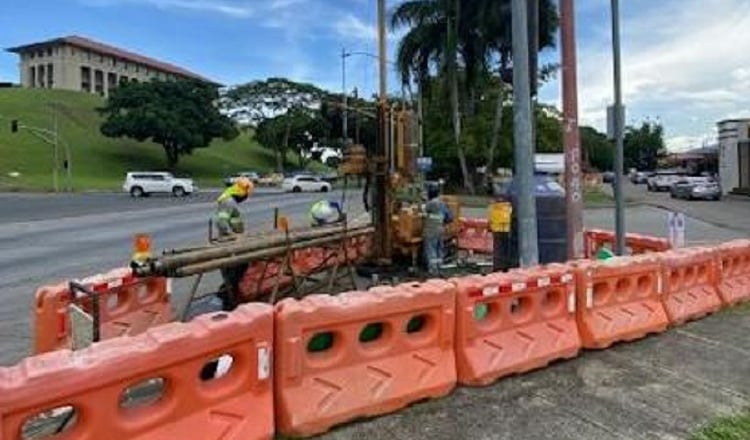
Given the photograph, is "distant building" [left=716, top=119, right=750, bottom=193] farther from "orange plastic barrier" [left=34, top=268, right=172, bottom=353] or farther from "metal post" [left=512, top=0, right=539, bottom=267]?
"orange plastic barrier" [left=34, top=268, right=172, bottom=353]

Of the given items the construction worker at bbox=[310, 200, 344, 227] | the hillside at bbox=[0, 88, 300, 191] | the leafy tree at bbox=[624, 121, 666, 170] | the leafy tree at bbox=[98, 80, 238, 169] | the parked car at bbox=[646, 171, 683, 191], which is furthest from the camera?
the leafy tree at bbox=[624, 121, 666, 170]

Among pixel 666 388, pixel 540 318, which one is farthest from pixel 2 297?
pixel 666 388

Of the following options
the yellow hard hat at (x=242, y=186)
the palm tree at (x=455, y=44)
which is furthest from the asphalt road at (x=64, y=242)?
the palm tree at (x=455, y=44)

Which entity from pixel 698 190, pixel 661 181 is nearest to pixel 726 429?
pixel 698 190

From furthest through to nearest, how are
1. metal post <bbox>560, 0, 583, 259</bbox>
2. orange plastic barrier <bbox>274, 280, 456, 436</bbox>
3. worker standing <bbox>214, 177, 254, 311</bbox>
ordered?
worker standing <bbox>214, 177, 254, 311</bbox> < metal post <bbox>560, 0, 583, 259</bbox> < orange plastic barrier <bbox>274, 280, 456, 436</bbox>

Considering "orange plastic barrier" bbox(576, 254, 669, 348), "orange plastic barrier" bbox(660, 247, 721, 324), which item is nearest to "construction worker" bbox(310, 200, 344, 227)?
"orange plastic barrier" bbox(660, 247, 721, 324)

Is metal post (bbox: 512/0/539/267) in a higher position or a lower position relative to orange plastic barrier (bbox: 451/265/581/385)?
higher

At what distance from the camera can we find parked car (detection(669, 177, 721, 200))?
2073 inches

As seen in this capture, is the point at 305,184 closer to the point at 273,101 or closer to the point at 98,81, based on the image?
the point at 273,101

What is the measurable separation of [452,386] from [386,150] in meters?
7.78

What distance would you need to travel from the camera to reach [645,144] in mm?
143375

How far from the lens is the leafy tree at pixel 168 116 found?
324 ft

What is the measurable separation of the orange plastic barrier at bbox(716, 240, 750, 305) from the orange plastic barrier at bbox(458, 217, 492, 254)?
26.2ft

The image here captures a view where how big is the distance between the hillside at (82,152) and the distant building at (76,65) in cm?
1810
